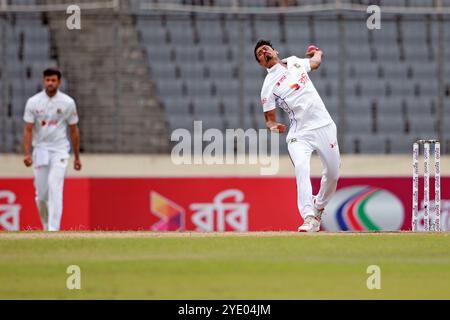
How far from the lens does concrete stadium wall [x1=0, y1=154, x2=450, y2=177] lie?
20.5 metres

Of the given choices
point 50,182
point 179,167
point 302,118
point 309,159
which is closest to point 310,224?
point 309,159

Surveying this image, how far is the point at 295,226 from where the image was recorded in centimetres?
2003

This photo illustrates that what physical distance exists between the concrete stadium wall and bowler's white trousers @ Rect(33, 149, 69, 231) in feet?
10.8

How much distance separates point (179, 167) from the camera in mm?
20609

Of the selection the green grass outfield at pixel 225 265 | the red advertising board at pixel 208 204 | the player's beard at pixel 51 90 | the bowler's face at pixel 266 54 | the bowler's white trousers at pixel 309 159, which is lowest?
the green grass outfield at pixel 225 265

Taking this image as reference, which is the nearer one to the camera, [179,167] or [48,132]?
[48,132]

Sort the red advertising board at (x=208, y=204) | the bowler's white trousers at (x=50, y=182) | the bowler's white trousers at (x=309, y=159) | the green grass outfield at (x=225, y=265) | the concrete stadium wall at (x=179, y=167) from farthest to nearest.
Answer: the concrete stadium wall at (x=179, y=167) < the red advertising board at (x=208, y=204) < the bowler's white trousers at (x=50, y=182) < the bowler's white trousers at (x=309, y=159) < the green grass outfield at (x=225, y=265)

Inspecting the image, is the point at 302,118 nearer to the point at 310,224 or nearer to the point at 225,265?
the point at 310,224

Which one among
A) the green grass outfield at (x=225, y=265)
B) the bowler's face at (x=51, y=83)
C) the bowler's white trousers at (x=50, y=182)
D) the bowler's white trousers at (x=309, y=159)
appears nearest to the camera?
the green grass outfield at (x=225, y=265)

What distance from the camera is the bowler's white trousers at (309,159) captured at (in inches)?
546

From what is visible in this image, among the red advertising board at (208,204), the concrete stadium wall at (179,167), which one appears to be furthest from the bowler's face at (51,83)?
the concrete stadium wall at (179,167)

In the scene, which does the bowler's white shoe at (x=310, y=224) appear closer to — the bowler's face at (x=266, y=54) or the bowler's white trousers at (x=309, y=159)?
the bowler's white trousers at (x=309, y=159)

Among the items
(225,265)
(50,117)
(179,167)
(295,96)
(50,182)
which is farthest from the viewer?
(179,167)

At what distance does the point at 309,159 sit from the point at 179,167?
694cm
